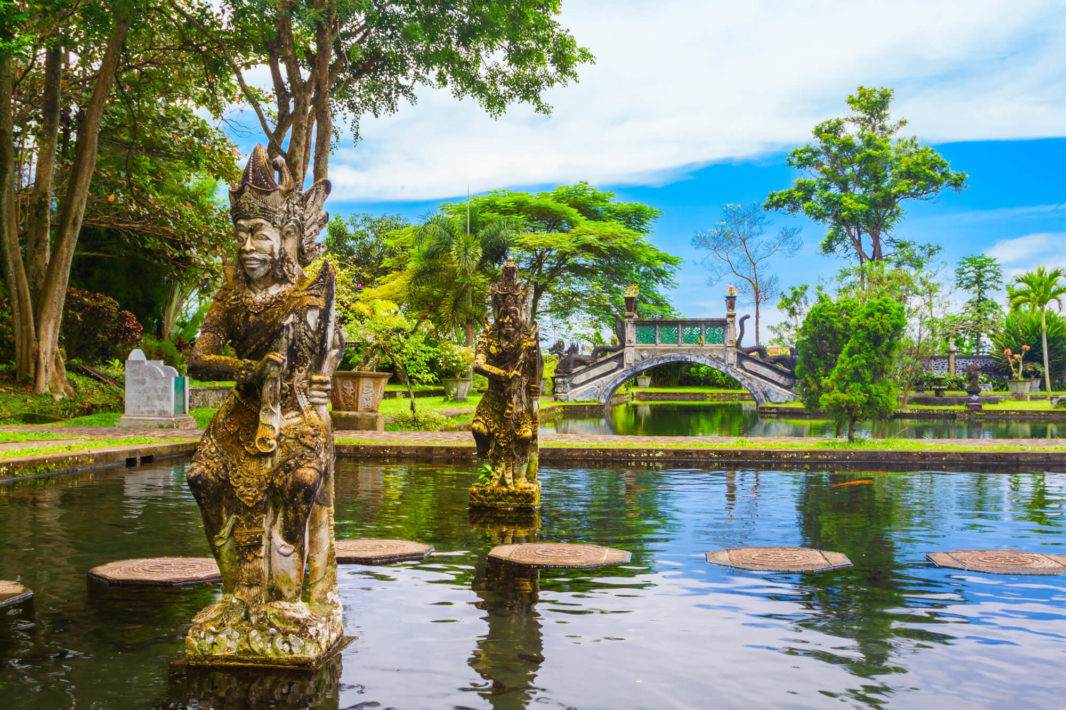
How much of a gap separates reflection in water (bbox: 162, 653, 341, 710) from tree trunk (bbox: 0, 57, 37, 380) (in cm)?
1808

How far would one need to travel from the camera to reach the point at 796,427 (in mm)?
25469

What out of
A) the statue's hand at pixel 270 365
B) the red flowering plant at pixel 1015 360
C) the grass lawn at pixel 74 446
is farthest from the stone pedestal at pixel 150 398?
the red flowering plant at pixel 1015 360

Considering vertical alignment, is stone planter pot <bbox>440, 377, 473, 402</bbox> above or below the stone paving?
above

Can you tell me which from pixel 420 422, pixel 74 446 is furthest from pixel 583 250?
pixel 74 446

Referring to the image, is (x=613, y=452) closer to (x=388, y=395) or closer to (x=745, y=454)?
(x=745, y=454)

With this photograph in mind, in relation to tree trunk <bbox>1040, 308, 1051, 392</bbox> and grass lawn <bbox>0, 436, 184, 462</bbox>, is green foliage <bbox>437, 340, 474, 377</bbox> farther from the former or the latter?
tree trunk <bbox>1040, 308, 1051, 392</bbox>

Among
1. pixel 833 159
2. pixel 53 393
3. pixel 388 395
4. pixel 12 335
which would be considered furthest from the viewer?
pixel 833 159

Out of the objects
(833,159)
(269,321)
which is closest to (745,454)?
(269,321)

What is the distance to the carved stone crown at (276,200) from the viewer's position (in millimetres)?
4547

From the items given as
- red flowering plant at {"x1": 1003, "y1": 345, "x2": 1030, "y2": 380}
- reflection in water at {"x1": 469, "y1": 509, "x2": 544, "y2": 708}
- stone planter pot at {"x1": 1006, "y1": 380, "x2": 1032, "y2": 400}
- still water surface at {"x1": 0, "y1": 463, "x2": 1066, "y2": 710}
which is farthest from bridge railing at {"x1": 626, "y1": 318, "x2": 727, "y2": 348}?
reflection in water at {"x1": 469, "y1": 509, "x2": 544, "y2": 708}

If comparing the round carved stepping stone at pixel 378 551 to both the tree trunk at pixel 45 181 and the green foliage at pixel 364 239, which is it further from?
the green foliage at pixel 364 239

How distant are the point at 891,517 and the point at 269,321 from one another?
22.2 ft

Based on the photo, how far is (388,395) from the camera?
109 feet

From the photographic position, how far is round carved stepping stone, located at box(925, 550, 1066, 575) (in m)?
6.33
